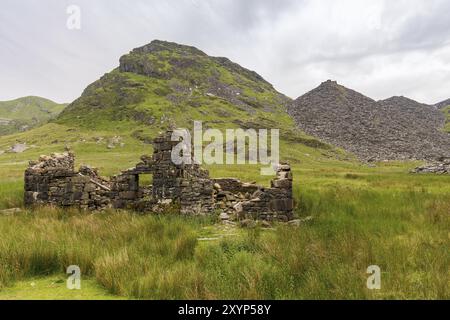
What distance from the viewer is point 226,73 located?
11600cm

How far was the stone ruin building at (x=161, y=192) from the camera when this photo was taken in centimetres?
1282

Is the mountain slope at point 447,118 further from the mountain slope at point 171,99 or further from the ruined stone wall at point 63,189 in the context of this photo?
the ruined stone wall at point 63,189

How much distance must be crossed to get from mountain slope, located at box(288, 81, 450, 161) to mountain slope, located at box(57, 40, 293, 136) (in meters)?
6.48

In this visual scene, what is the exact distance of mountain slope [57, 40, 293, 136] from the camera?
6988 centimetres

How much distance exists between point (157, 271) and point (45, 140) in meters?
61.7

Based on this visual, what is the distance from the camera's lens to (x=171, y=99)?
267 feet

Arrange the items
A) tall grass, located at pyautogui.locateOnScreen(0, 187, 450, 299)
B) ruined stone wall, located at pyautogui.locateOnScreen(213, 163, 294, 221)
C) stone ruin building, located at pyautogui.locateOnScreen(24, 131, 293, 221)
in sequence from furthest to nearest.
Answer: stone ruin building, located at pyautogui.locateOnScreen(24, 131, 293, 221) → ruined stone wall, located at pyautogui.locateOnScreen(213, 163, 294, 221) → tall grass, located at pyautogui.locateOnScreen(0, 187, 450, 299)

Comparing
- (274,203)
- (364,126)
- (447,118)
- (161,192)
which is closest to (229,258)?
(274,203)

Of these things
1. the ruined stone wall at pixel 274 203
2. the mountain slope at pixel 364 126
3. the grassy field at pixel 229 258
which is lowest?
the grassy field at pixel 229 258

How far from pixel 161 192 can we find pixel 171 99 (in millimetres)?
69540

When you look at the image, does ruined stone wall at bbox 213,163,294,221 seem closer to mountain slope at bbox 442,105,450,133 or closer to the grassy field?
the grassy field

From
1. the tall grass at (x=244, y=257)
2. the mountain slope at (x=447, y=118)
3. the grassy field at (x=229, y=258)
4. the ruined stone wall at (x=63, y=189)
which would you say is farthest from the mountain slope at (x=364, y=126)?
the tall grass at (x=244, y=257)

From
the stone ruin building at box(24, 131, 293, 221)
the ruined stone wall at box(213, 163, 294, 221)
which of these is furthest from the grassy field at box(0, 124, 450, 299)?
the stone ruin building at box(24, 131, 293, 221)

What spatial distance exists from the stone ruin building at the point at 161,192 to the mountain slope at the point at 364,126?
163ft
